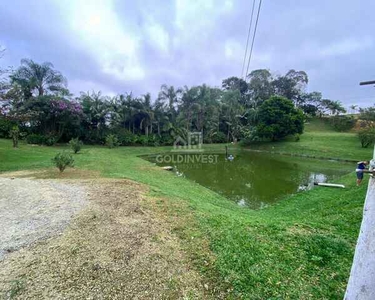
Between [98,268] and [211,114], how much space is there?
2854 centimetres

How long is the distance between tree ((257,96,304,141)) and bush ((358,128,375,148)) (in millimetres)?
6645

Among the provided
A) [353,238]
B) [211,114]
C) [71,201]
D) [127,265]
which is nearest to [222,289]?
[127,265]

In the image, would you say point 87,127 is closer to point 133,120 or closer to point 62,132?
point 62,132

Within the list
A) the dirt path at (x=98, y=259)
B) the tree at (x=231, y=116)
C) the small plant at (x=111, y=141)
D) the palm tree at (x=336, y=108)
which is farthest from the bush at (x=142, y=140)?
the palm tree at (x=336, y=108)

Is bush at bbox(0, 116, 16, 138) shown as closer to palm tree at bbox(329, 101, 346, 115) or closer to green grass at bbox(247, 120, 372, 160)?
green grass at bbox(247, 120, 372, 160)

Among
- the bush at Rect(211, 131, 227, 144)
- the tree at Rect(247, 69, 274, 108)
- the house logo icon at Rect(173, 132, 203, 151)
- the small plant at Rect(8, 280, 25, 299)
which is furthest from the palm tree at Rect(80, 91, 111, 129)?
the tree at Rect(247, 69, 274, 108)

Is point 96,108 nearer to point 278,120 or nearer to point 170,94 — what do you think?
point 170,94

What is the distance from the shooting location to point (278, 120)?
27484 mm

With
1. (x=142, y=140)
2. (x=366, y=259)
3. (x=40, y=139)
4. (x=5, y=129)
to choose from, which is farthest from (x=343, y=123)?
(x=5, y=129)

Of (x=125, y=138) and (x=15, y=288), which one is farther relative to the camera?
(x=125, y=138)

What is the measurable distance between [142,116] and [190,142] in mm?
7201

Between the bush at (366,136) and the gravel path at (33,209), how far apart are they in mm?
26092

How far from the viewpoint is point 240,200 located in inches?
307

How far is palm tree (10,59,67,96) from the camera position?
2169 centimetres
